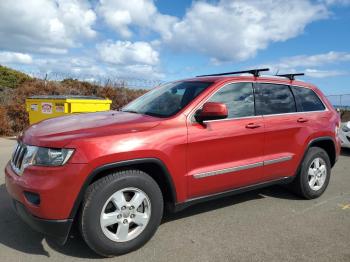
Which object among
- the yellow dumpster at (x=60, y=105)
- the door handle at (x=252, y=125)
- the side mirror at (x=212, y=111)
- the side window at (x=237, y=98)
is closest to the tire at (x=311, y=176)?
the door handle at (x=252, y=125)

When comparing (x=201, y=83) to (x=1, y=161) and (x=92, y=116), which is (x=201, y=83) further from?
(x=1, y=161)

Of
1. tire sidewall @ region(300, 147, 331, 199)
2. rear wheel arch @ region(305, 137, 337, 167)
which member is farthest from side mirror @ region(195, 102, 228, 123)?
rear wheel arch @ region(305, 137, 337, 167)

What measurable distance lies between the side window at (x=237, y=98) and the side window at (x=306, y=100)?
3.18ft

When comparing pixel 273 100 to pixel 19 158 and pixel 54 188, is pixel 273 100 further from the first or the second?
pixel 19 158

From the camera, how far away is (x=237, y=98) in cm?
454

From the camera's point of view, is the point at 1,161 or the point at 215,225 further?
the point at 1,161

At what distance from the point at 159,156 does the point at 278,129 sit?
6.12 feet

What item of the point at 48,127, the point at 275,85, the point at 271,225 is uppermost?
the point at 275,85

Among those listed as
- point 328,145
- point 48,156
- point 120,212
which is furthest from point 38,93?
point 120,212

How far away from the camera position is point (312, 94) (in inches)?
220

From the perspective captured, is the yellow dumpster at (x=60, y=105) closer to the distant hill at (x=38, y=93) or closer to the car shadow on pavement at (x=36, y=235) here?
the distant hill at (x=38, y=93)

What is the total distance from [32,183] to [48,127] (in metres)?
0.72

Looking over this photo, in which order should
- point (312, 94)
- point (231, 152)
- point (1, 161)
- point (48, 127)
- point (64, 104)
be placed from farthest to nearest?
1. point (64, 104)
2. point (1, 161)
3. point (312, 94)
4. point (231, 152)
5. point (48, 127)

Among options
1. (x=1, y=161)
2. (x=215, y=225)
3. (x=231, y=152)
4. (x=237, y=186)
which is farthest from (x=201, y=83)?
(x=1, y=161)
